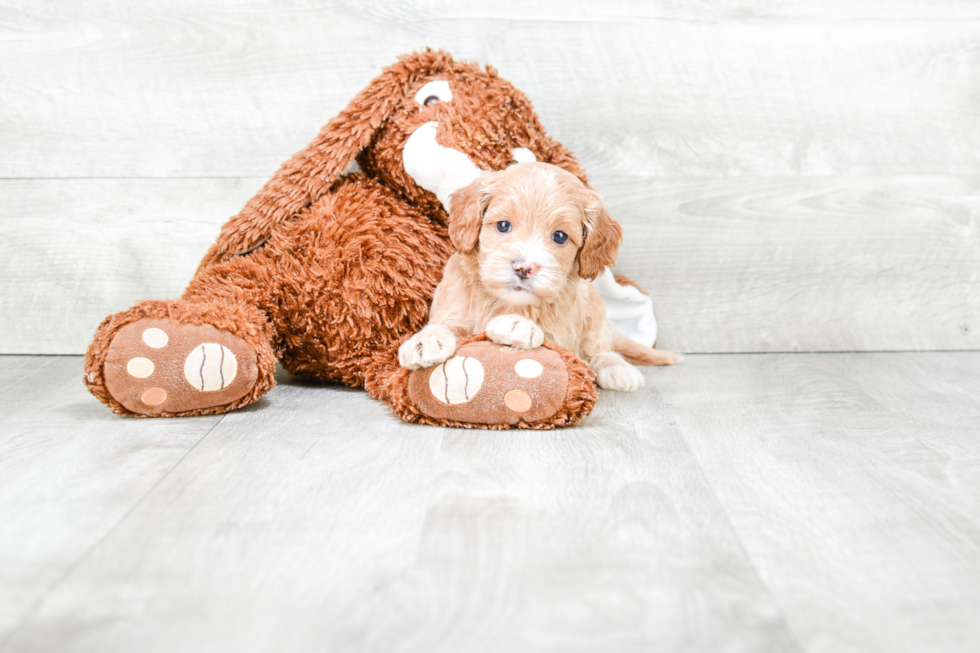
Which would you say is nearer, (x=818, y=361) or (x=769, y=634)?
(x=769, y=634)

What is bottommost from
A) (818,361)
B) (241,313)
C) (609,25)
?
(818,361)

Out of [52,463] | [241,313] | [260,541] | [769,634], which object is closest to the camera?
[769,634]

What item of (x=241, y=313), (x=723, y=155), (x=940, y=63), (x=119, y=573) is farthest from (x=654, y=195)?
(x=119, y=573)

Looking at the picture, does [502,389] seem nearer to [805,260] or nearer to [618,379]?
[618,379]

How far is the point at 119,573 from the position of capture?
30.4 inches

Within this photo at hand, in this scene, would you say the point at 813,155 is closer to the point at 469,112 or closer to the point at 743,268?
the point at 743,268

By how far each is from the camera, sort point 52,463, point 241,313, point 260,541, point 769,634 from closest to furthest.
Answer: point 769,634, point 260,541, point 52,463, point 241,313

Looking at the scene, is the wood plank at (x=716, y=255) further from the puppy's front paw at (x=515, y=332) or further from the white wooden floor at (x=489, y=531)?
the puppy's front paw at (x=515, y=332)

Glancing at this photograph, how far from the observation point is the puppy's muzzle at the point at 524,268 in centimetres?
118

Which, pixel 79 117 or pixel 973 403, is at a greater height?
pixel 79 117

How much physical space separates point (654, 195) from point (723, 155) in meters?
0.18

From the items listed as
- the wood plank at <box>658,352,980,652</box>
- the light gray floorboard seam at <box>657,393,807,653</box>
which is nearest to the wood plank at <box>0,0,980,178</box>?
the wood plank at <box>658,352,980,652</box>

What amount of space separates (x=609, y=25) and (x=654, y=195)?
375mm

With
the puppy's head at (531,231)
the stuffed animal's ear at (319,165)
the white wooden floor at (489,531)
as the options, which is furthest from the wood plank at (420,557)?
the stuffed animal's ear at (319,165)
